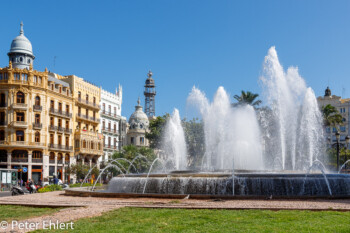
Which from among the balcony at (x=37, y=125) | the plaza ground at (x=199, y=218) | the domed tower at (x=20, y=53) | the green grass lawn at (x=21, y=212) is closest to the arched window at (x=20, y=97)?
the balcony at (x=37, y=125)

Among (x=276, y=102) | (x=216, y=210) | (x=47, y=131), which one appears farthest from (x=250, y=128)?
(x=47, y=131)

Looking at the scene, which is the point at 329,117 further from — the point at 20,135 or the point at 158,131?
the point at 20,135

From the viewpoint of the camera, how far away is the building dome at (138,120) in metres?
92.9

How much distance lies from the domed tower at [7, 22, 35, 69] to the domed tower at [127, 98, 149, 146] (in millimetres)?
35765

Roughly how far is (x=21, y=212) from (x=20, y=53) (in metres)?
50.9

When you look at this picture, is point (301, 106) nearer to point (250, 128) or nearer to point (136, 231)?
point (250, 128)

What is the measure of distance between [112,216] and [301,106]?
2700 cm

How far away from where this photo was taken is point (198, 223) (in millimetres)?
8852

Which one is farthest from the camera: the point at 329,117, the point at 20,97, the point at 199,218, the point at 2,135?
the point at 329,117

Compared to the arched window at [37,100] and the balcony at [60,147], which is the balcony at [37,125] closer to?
the arched window at [37,100]

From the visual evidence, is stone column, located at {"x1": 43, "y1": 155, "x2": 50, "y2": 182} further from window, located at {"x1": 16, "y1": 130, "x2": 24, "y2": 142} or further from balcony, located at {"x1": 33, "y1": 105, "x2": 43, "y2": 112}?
balcony, located at {"x1": 33, "y1": 105, "x2": 43, "y2": 112}

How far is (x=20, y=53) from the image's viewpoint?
5812 cm

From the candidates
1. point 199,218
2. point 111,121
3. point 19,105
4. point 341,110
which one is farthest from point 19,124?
point 341,110

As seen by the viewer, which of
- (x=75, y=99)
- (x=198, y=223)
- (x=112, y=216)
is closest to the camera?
(x=198, y=223)
